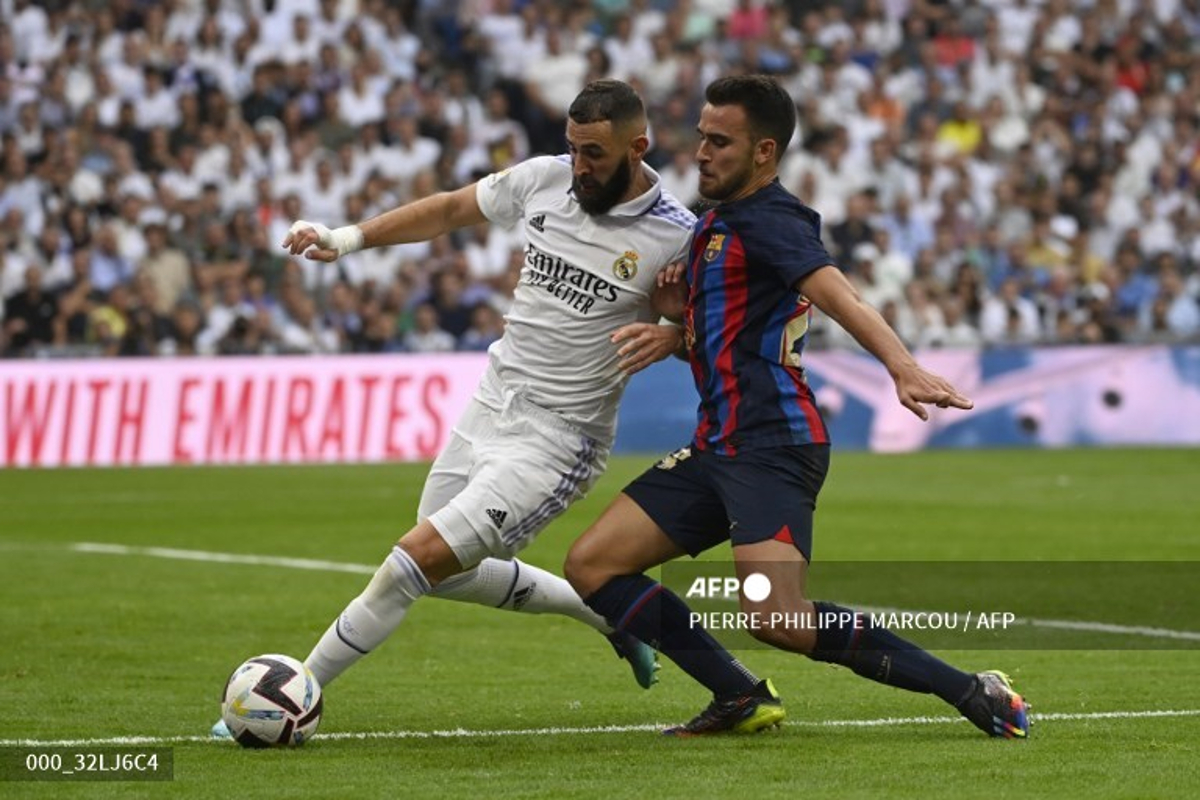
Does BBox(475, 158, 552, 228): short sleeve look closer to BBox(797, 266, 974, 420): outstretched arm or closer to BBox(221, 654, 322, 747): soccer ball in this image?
BBox(797, 266, 974, 420): outstretched arm

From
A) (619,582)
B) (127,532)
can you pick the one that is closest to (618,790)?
(619,582)

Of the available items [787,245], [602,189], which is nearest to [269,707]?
[602,189]

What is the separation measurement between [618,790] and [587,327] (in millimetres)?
2073

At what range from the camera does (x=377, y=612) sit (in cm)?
782

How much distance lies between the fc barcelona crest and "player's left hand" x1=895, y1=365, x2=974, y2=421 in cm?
89

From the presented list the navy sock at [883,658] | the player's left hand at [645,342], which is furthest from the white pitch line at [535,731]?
the player's left hand at [645,342]

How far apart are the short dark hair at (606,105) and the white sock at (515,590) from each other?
1.78 metres

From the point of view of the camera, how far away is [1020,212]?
2908 cm

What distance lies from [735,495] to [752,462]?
5.2 inches

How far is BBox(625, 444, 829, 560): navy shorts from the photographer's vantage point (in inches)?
295

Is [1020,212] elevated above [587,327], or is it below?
below

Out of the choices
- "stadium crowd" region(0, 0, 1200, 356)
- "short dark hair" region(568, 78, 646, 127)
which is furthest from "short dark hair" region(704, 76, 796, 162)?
"stadium crowd" region(0, 0, 1200, 356)

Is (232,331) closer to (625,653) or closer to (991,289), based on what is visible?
(991,289)

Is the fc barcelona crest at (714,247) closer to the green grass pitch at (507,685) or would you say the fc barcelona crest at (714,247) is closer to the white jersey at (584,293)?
the white jersey at (584,293)
